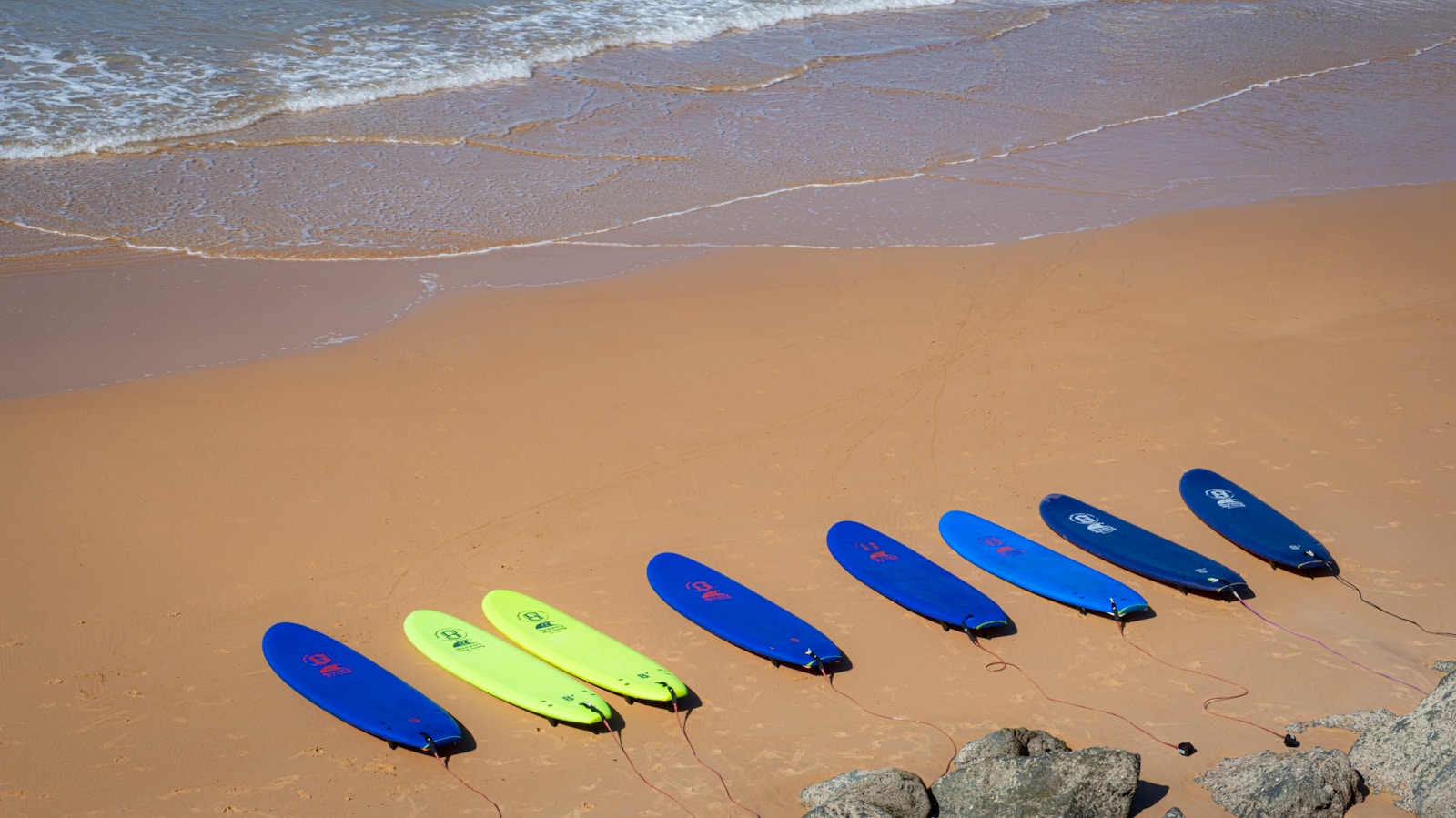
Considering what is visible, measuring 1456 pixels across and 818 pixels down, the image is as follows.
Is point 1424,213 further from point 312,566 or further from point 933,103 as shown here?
point 312,566

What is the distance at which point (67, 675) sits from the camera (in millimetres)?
4824

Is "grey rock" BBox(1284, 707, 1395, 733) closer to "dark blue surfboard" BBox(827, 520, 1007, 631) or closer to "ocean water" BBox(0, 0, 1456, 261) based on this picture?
"dark blue surfboard" BBox(827, 520, 1007, 631)

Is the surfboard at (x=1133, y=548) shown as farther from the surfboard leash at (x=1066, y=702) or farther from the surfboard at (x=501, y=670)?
the surfboard at (x=501, y=670)

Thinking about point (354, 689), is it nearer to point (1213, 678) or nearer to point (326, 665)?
point (326, 665)

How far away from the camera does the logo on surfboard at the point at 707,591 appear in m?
5.40

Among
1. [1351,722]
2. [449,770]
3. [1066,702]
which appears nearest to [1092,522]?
[1066,702]

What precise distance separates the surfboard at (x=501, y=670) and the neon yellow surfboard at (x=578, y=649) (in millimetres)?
59

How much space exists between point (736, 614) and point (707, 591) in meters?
0.22

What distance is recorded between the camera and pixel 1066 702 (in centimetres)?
489

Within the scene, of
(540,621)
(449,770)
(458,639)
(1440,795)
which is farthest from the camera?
(540,621)

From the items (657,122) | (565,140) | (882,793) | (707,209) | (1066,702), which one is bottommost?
(1066,702)

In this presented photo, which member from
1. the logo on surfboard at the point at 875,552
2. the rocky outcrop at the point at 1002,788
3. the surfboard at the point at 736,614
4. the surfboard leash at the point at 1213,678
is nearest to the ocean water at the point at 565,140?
the surfboard at the point at 736,614

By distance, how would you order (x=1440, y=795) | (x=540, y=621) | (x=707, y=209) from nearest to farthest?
(x=1440, y=795), (x=540, y=621), (x=707, y=209)

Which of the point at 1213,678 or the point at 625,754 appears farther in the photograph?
the point at 1213,678
